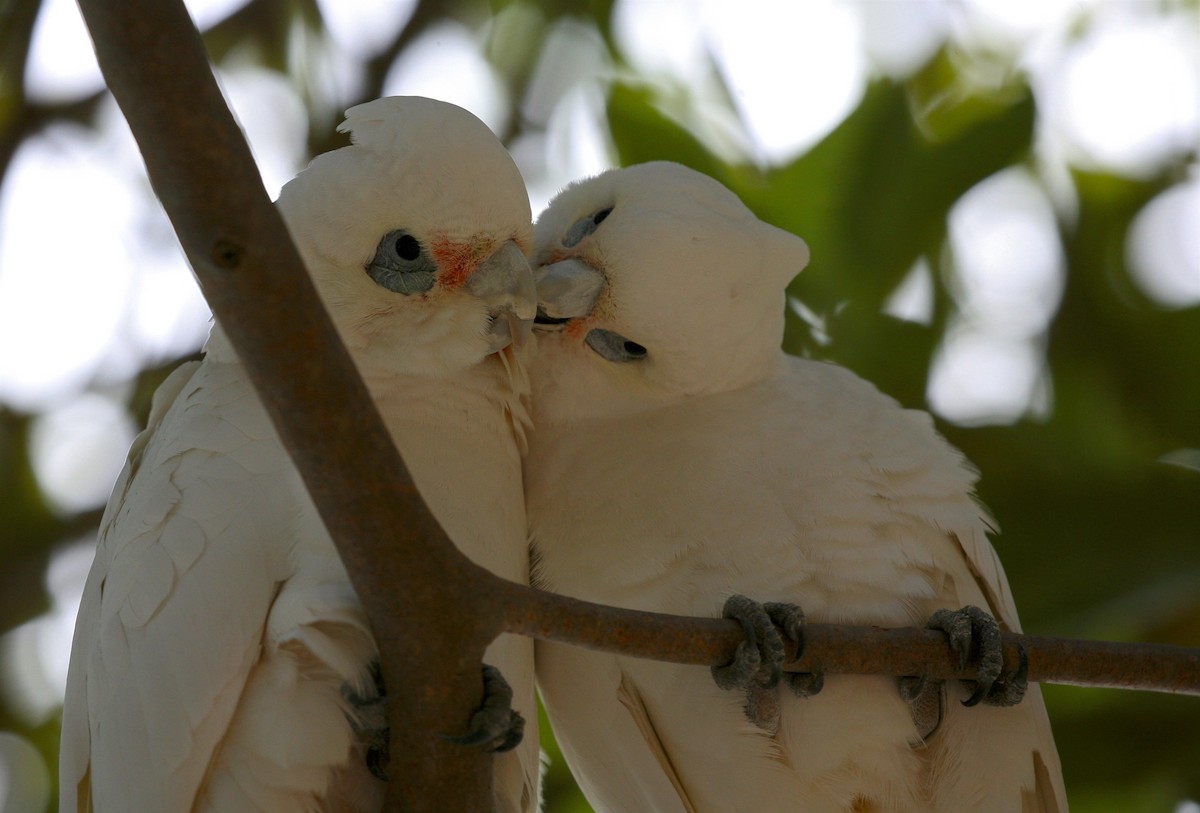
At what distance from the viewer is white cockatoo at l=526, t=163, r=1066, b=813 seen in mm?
2432

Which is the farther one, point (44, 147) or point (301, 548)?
point (44, 147)

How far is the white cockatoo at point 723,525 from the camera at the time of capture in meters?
2.43

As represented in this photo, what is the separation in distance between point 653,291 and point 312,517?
2.63 ft

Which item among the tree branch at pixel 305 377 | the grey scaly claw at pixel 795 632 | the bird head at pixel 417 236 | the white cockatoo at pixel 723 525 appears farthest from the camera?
the white cockatoo at pixel 723 525

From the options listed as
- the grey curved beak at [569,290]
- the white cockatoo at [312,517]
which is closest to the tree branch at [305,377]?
the white cockatoo at [312,517]

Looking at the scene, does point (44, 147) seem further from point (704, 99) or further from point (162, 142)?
point (162, 142)

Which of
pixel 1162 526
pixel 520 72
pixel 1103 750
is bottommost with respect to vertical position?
pixel 1103 750

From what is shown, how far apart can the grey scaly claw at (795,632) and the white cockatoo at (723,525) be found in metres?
0.02

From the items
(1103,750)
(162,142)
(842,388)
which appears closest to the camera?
(162,142)

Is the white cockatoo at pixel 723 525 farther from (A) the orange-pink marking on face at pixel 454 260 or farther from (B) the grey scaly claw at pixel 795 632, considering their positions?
(A) the orange-pink marking on face at pixel 454 260

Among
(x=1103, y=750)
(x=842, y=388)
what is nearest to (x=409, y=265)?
(x=842, y=388)

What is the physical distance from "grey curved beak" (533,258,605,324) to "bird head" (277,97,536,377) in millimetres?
82

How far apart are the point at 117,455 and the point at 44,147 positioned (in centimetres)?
96

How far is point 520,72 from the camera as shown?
4.41m
